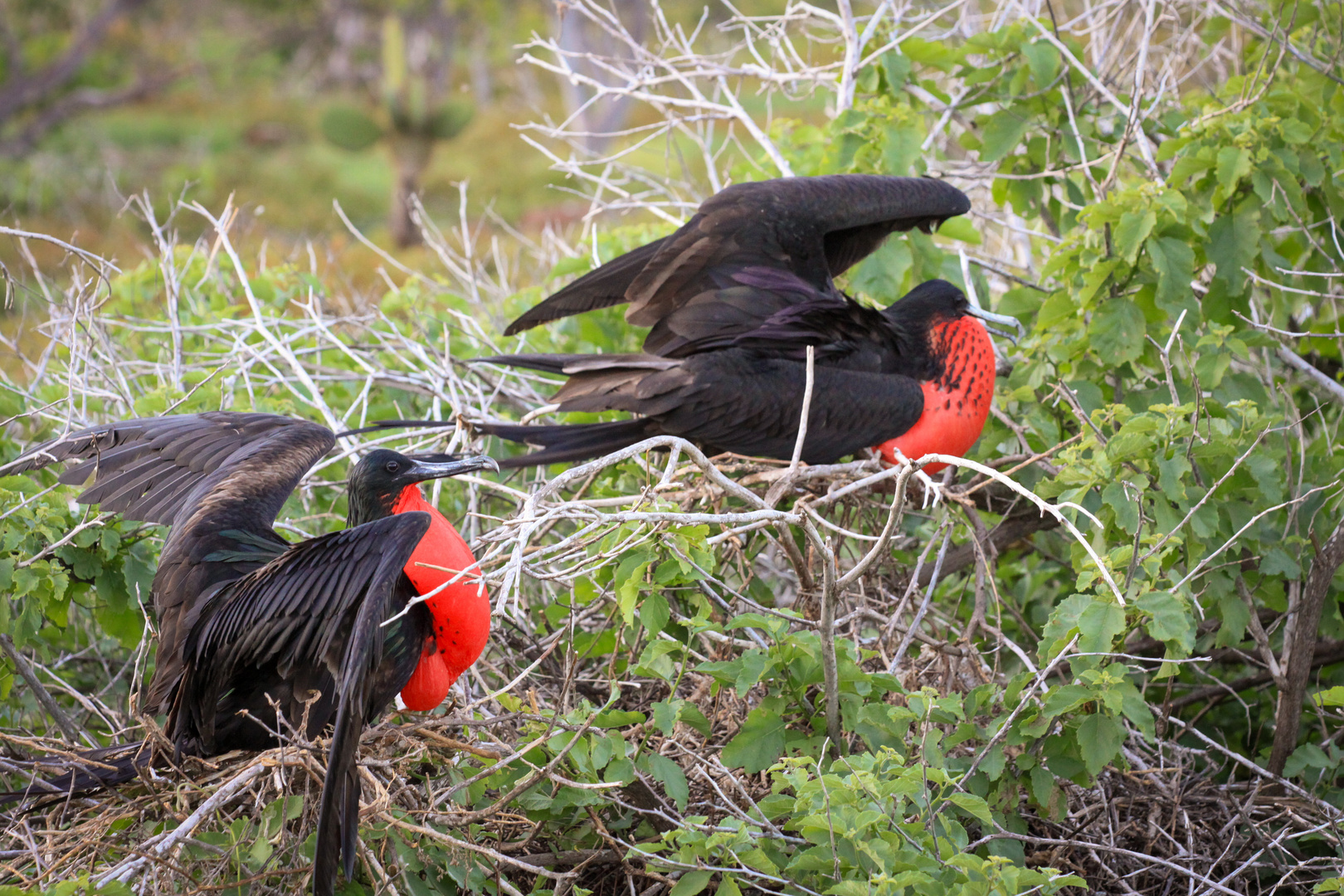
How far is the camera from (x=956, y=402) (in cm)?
282

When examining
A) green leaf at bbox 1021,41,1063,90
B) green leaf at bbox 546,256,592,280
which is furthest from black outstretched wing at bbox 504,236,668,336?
green leaf at bbox 1021,41,1063,90

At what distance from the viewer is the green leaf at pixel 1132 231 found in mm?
2535

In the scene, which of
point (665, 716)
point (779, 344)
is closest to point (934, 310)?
point (779, 344)

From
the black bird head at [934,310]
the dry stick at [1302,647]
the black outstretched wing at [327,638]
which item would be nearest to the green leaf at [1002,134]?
the black bird head at [934,310]

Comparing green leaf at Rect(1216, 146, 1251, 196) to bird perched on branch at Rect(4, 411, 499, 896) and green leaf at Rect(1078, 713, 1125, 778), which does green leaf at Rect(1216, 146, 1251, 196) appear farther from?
bird perched on branch at Rect(4, 411, 499, 896)

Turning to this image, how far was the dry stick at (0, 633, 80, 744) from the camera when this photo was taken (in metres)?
2.38

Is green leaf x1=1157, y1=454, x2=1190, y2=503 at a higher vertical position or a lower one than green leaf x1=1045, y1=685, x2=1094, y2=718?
higher

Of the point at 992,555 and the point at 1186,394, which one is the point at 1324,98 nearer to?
the point at 1186,394

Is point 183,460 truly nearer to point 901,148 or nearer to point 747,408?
point 747,408

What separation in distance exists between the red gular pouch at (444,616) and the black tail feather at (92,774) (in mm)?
457

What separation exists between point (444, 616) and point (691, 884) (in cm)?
64

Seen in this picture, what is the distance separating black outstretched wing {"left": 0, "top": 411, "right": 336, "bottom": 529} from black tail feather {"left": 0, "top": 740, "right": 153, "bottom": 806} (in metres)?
0.50

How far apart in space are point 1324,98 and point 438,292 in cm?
240

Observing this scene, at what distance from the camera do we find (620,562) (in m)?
1.98
